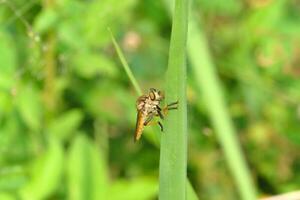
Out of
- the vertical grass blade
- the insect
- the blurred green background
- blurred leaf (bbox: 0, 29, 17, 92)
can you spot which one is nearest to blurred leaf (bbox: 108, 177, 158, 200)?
the blurred green background

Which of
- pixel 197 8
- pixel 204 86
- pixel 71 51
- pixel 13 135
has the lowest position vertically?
pixel 204 86

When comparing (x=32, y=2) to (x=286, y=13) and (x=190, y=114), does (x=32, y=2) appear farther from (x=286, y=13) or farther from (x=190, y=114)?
(x=286, y=13)

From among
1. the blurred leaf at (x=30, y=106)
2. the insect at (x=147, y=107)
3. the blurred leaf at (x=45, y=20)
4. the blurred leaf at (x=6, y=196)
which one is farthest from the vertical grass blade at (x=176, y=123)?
the blurred leaf at (x=30, y=106)

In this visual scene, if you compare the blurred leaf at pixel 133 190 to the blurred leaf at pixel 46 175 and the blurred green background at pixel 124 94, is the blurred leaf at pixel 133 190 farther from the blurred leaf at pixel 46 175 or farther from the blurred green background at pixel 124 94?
the blurred leaf at pixel 46 175

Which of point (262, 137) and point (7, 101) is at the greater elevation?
point (262, 137)

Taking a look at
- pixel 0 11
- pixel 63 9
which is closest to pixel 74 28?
pixel 63 9

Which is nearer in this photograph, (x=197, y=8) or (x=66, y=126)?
(x=66, y=126)

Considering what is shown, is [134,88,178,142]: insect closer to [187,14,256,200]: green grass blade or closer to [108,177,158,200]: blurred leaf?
[187,14,256,200]: green grass blade

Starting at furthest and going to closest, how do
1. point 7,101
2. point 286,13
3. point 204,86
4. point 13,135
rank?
1. point 286,13
2. point 13,135
3. point 7,101
4. point 204,86
